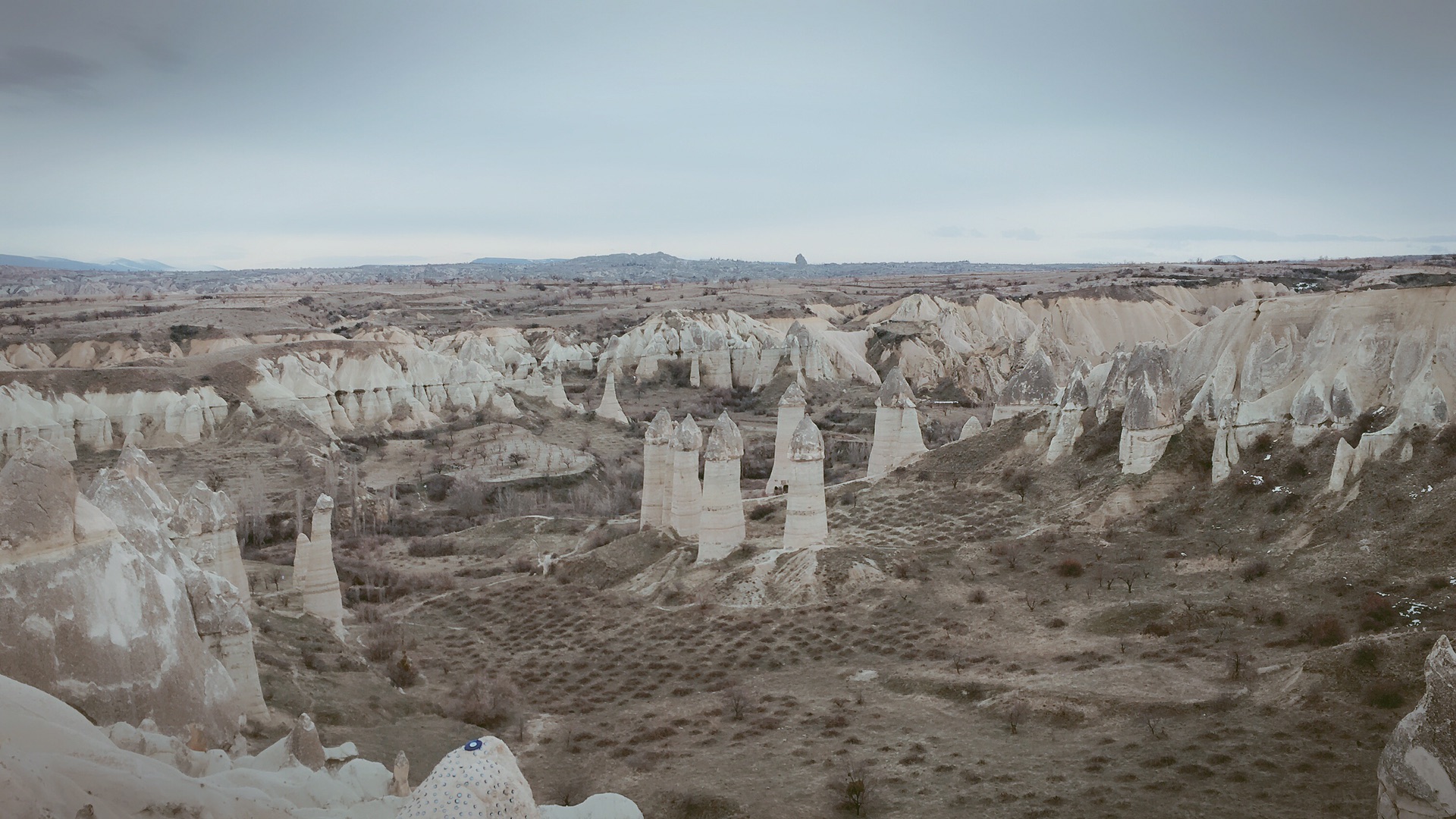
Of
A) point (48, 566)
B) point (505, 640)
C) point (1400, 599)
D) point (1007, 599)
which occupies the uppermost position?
point (48, 566)

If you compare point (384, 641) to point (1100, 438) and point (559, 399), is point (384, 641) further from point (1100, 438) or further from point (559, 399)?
point (559, 399)

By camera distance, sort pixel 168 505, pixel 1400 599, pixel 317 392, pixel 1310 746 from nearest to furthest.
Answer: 1. pixel 1310 746
2. pixel 1400 599
3. pixel 168 505
4. pixel 317 392

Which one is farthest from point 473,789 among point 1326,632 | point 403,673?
point 1326,632

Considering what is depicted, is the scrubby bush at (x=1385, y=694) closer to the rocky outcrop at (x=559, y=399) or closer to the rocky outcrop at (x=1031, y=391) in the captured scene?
the rocky outcrop at (x=1031, y=391)

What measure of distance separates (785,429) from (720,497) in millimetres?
7073

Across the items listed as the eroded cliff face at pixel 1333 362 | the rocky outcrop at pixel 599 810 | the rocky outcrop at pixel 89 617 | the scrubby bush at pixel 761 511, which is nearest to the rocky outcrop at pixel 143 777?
the rocky outcrop at pixel 89 617

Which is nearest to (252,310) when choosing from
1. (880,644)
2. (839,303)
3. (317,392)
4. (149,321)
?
(149,321)

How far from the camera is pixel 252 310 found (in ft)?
294

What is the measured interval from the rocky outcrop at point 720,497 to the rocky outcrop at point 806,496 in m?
1.71

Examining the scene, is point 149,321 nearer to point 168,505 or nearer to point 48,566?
point 168,505

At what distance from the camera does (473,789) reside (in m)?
6.88

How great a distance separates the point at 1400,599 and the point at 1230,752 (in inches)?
220

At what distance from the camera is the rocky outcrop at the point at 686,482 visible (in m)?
27.5

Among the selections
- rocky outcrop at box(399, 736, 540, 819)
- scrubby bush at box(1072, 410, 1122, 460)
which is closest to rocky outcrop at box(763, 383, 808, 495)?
scrubby bush at box(1072, 410, 1122, 460)
